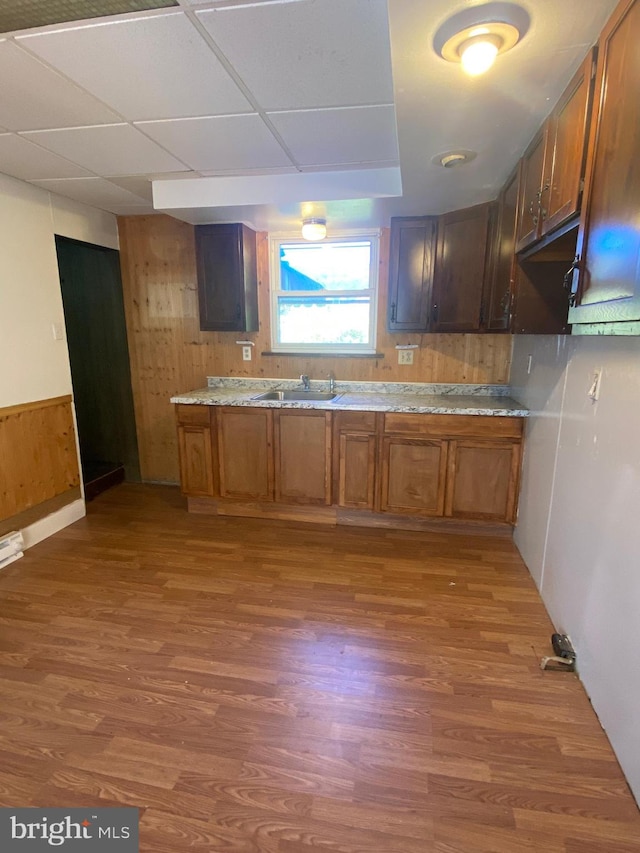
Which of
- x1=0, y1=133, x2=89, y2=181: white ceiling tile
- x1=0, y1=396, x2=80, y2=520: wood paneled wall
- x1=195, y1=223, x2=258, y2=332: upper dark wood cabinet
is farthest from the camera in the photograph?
x1=195, y1=223, x2=258, y2=332: upper dark wood cabinet

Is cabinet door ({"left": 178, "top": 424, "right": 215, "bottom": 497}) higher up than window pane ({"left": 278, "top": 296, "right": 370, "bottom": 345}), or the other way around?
window pane ({"left": 278, "top": 296, "right": 370, "bottom": 345})

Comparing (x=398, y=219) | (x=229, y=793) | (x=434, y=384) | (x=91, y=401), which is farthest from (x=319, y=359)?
(x=229, y=793)

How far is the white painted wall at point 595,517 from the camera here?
4.64 feet

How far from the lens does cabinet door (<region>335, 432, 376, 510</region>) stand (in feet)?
9.90

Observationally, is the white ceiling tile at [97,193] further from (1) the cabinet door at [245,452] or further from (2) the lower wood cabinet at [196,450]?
(1) the cabinet door at [245,452]

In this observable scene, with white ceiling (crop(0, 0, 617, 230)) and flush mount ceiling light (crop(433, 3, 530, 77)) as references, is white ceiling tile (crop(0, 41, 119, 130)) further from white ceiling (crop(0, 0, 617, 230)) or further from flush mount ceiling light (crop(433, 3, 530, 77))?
flush mount ceiling light (crop(433, 3, 530, 77))

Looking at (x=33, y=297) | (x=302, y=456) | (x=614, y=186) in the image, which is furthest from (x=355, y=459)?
(x=33, y=297)

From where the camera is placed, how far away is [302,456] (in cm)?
312

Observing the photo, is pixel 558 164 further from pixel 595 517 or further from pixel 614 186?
pixel 595 517

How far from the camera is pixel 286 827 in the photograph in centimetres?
125

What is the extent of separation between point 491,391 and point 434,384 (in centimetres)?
43

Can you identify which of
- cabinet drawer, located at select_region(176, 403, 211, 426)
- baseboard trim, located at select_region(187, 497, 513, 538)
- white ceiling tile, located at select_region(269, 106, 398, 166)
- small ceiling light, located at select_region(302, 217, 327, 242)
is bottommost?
baseboard trim, located at select_region(187, 497, 513, 538)

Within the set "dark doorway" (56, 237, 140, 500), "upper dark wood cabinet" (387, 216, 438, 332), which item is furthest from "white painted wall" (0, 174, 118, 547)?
"upper dark wood cabinet" (387, 216, 438, 332)

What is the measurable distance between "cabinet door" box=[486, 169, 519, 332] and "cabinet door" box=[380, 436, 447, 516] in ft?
2.88
